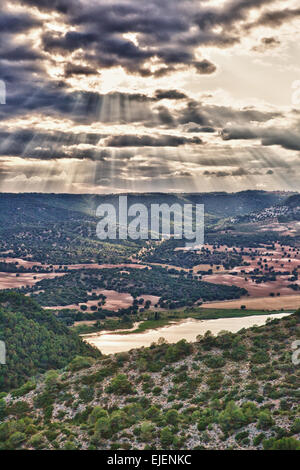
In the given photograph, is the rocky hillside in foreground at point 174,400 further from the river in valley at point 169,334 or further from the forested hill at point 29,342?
the river in valley at point 169,334

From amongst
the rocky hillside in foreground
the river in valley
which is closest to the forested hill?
the river in valley

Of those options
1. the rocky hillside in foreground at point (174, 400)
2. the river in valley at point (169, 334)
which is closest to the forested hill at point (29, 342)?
the river in valley at point (169, 334)

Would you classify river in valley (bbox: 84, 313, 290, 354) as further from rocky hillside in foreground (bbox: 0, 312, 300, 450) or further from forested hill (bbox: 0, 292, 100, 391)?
rocky hillside in foreground (bbox: 0, 312, 300, 450)

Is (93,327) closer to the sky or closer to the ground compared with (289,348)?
closer to the ground

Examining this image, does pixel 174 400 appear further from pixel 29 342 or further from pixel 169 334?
pixel 169 334
